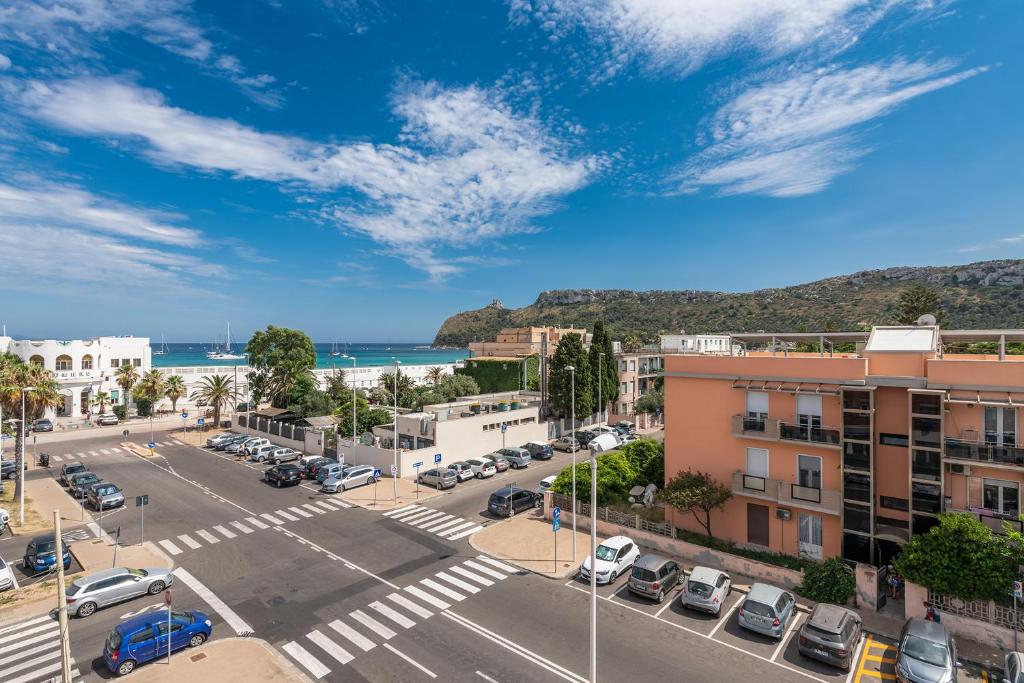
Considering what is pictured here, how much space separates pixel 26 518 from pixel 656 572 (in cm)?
3449

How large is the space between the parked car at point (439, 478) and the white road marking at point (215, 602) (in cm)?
1577

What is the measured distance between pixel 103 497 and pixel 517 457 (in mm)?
27036

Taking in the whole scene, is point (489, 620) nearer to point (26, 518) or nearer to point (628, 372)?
point (26, 518)

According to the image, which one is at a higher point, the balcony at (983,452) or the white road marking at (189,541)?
the balcony at (983,452)

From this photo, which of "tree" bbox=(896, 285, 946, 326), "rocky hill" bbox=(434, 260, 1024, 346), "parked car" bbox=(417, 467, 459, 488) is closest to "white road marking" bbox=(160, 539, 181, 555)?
"parked car" bbox=(417, 467, 459, 488)

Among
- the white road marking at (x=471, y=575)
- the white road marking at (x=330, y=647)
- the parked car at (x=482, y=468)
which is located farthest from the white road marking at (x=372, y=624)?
the parked car at (x=482, y=468)

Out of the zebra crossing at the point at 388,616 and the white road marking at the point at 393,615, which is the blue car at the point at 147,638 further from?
A: the white road marking at the point at 393,615

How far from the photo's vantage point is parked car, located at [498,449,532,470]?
40.3 m

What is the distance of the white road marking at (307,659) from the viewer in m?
14.6

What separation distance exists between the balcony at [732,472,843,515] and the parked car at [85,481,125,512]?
3488 cm

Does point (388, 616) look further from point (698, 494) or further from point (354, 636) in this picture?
point (698, 494)

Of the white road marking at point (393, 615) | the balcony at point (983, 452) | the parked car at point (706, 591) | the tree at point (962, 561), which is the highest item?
the balcony at point (983, 452)

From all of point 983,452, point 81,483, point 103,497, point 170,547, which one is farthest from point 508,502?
point 81,483

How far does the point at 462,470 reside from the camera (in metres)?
36.5
